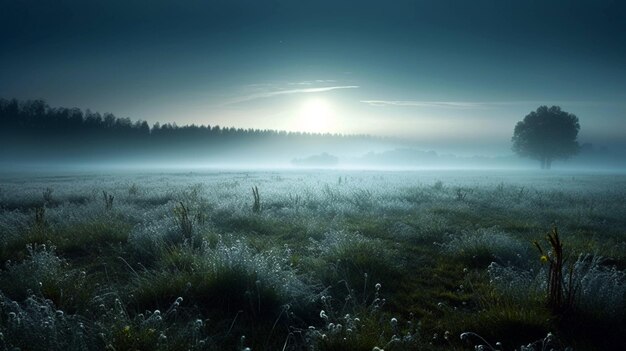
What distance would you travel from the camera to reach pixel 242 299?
4.75 metres

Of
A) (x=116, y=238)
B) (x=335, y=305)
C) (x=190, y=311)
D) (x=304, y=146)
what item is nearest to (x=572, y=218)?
(x=335, y=305)

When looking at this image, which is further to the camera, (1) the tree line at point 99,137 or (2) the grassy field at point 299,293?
(1) the tree line at point 99,137

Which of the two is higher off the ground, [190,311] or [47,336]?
[47,336]

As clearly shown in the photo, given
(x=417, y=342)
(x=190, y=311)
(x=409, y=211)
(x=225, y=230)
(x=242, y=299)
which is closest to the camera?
(x=417, y=342)

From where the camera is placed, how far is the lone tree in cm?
6950

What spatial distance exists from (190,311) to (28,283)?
92.1 inches

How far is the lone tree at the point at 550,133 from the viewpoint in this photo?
6950 cm

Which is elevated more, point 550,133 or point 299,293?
point 550,133

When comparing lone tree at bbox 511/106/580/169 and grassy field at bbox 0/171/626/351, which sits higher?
lone tree at bbox 511/106/580/169

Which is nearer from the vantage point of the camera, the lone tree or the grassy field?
Answer: the grassy field

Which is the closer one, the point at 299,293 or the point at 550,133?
the point at 299,293

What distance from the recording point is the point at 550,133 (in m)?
69.8

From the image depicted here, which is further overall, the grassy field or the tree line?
the tree line

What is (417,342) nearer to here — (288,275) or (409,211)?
(288,275)
